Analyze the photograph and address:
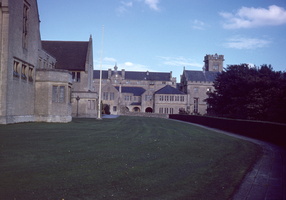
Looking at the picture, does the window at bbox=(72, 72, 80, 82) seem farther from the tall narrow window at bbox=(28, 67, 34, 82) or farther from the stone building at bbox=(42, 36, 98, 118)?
the tall narrow window at bbox=(28, 67, 34, 82)

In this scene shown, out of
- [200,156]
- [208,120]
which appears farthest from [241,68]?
[200,156]

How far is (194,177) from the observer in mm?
8016

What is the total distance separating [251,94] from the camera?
3900 cm

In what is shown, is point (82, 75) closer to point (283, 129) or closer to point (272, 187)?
point (283, 129)

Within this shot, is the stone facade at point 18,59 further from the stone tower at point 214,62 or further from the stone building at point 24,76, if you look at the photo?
the stone tower at point 214,62

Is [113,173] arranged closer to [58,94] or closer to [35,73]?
[58,94]

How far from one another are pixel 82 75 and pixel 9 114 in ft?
85.2

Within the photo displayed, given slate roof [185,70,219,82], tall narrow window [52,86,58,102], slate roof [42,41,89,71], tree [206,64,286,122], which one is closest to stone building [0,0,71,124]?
tall narrow window [52,86,58,102]

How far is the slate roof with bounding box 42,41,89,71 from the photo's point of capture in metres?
48.2

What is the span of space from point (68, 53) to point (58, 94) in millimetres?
21899

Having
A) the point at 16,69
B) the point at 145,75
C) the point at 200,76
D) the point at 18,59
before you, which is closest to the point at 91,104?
the point at 16,69

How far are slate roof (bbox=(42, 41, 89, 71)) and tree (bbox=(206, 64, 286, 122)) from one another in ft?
86.3

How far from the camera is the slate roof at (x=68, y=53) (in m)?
48.2

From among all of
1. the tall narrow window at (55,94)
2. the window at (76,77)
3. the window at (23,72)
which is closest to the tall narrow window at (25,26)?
the window at (23,72)
